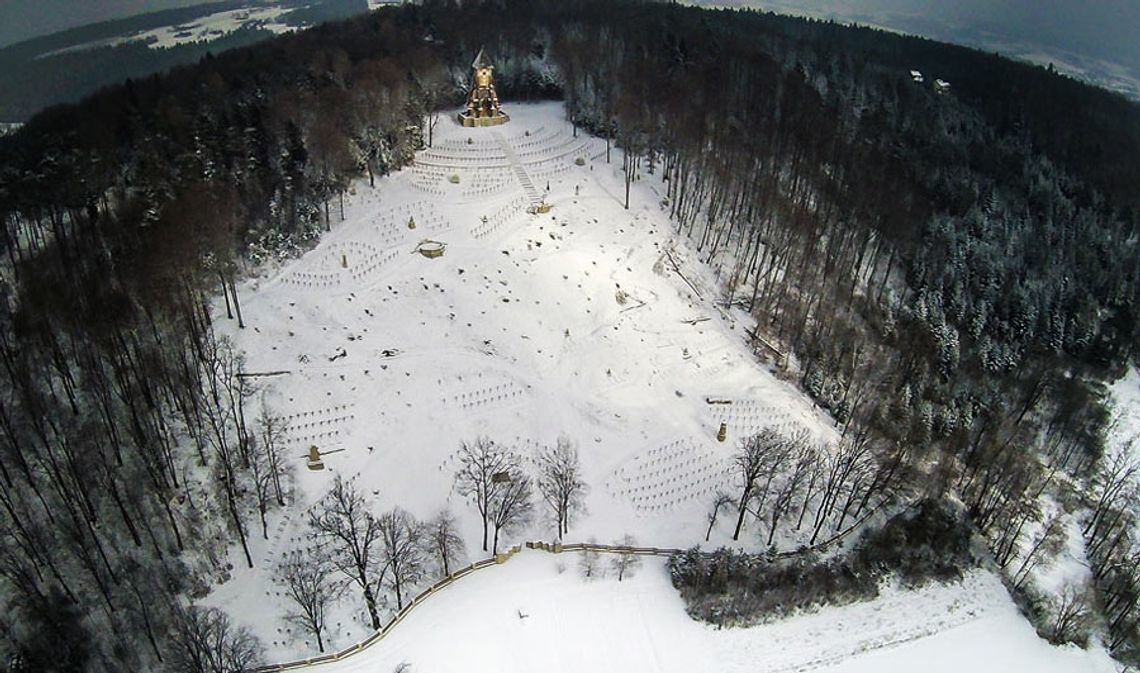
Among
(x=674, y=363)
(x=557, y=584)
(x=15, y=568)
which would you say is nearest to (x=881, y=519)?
(x=674, y=363)

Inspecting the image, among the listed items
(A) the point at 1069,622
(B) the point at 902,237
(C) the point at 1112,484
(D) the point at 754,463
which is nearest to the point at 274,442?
(D) the point at 754,463

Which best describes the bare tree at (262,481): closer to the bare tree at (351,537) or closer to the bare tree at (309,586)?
the bare tree at (351,537)

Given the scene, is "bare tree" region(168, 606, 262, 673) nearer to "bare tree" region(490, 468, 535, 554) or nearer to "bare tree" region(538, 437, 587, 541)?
"bare tree" region(490, 468, 535, 554)

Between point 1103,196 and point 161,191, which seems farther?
point 1103,196

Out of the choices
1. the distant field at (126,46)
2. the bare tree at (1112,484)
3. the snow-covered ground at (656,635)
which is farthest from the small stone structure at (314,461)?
the distant field at (126,46)

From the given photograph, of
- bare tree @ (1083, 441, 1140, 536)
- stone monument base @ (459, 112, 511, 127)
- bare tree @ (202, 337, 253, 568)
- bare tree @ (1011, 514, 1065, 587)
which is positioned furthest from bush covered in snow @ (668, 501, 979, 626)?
stone monument base @ (459, 112, 511, 127)

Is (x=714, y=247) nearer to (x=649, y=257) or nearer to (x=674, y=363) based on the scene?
(x=649, y=257)
